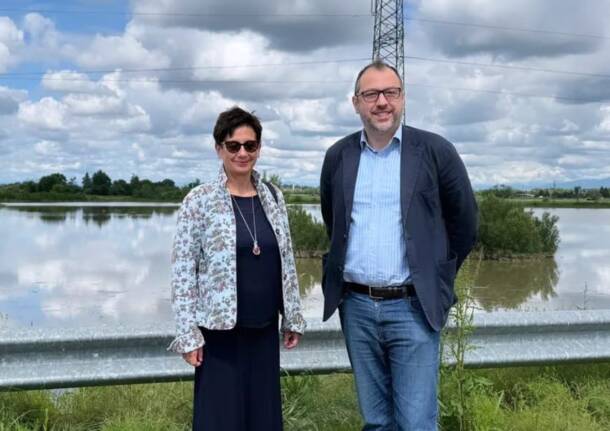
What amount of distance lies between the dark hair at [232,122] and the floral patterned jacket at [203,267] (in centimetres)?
23

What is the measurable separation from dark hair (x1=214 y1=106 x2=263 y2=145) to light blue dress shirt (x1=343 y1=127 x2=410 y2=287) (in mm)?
498

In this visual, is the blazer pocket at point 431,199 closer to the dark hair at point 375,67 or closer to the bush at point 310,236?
the dark hair at point 375,67

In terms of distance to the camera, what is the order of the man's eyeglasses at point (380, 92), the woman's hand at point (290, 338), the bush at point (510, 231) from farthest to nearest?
the bush at point (510, 231) → the woman's hand at point (290, 338) → the man's eyeglasses at point (380, 92)

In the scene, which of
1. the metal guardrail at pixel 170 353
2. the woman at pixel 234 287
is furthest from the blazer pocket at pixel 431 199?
the metal guardrail at pixel 170 353

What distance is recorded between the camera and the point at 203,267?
2.85 meters

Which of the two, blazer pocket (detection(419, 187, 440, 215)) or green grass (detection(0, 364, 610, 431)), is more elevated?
blazer pocket (detection(419, 187, 440, 215))

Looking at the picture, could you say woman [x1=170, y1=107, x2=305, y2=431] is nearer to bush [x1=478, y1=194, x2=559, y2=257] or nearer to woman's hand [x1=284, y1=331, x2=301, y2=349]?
woman's hand [x1=284, y1=331, x2=301, y2=349]

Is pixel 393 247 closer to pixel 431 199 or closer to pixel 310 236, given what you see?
pixel 431 199

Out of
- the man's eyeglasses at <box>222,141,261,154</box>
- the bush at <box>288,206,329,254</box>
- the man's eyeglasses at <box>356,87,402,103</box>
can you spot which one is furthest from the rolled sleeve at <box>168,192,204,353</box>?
the bush at <box>288,206,329,254</box>

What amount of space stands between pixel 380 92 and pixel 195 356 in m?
1.36

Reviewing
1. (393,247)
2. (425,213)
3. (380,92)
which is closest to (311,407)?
(393,247)

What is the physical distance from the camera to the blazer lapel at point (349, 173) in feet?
9.14

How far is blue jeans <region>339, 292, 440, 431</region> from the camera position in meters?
2.74

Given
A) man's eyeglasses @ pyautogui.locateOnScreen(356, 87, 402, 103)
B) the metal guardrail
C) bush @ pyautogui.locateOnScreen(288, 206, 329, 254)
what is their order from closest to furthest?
man's eyeglasses @ pyautogui.locateOnScreen(356, 87, 402, 103), the metal guardrail, bush @ pyautogui.locateOnScreen(288, 206, 329, 254)
